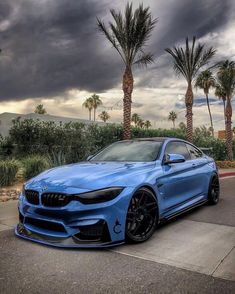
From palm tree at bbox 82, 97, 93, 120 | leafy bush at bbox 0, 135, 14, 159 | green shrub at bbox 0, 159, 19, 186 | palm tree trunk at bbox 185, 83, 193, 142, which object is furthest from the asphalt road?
palm tree at bbox 82, 97, 93, 120

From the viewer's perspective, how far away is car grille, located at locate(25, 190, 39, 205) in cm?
494

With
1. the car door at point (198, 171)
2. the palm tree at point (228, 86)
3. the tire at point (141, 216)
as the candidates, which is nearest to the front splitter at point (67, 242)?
the tire at point (141, 216)

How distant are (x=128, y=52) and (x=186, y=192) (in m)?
12.4

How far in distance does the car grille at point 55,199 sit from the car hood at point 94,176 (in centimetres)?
9

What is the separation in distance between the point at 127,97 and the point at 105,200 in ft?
46.0

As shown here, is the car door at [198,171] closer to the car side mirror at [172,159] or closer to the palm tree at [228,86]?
the car side mirror at [172,159]

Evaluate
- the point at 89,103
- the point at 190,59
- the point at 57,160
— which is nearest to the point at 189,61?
the point at 190,59

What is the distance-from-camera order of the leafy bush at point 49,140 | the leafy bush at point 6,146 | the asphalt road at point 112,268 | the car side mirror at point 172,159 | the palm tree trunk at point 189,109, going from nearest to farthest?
the asphalt road at point 112,268 < the car side mirror at point 172,159 < the leafy bush at point 6,146 < the leafy bush at point 49,140 < the palm tree trunk at point 189,109

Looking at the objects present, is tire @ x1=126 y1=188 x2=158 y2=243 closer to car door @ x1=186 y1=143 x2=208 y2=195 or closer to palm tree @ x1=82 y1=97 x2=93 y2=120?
car door @ x1=186 y1=143 x2=208 y2=195

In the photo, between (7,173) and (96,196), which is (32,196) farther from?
(7,173)

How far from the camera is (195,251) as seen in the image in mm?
4812

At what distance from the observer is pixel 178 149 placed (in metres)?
7.03

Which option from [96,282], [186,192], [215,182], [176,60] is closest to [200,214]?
[186,192]

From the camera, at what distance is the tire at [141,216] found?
16.2 ft
